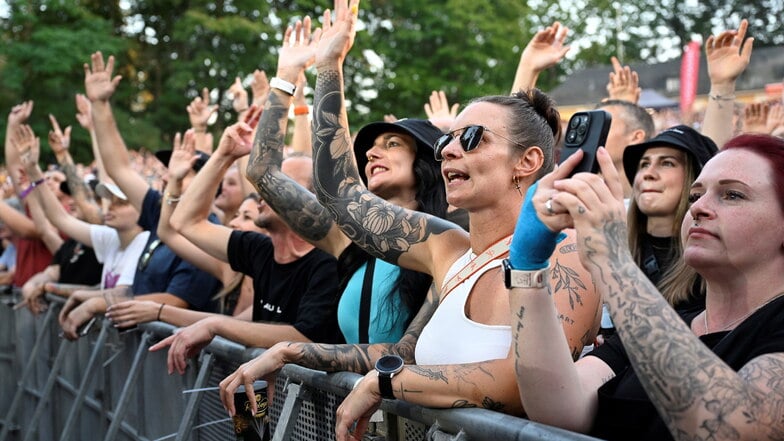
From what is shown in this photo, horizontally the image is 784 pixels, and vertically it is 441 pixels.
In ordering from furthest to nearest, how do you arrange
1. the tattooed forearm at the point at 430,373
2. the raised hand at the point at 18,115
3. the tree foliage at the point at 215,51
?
the tree foliage at the point at 215,51, the raised hand at the point at 18,115, the tattooed forearm at the point at 430,373

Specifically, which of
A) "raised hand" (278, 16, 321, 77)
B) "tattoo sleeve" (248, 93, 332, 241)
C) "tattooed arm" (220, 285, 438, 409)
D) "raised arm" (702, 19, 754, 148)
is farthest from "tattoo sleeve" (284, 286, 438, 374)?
"raised arm" (702, 19, 754, 148)

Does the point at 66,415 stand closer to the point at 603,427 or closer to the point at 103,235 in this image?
the point at 103,235

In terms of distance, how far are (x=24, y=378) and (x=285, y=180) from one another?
4.22 meters

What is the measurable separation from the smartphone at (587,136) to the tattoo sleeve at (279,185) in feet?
6.44

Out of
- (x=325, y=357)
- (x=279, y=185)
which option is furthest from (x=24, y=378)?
(x=325, y=357)

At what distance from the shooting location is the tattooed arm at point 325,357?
330 cm

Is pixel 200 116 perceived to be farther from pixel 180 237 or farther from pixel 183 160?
pixel 180 237

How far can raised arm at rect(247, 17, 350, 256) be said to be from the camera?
414 centimetres

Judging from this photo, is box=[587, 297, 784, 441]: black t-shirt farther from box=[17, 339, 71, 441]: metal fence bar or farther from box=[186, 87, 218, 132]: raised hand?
box=[186, 87, 218, 132]: raised hand

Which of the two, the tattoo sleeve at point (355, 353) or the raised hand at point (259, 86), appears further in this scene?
the raised hand at point (259, 86)

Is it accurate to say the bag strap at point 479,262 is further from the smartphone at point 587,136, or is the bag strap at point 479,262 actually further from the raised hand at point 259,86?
the raised hand at point 259,86

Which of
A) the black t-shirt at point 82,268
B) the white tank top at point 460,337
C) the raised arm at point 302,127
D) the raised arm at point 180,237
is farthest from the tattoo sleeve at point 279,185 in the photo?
the black t-shirt at point 82,268

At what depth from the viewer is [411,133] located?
3.87 m

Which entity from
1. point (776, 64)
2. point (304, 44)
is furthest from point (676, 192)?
point (776, 64)
